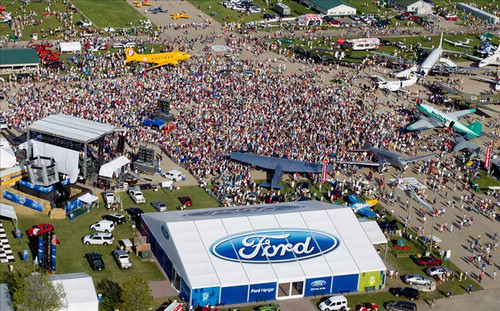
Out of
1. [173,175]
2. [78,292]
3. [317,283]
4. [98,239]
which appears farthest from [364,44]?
[78,292]

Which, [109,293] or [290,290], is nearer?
[109,293]

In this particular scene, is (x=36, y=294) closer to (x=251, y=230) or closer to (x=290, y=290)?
(x=251, y=230)

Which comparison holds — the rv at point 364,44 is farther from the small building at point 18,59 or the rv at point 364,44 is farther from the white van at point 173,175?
the white van at point 173,175

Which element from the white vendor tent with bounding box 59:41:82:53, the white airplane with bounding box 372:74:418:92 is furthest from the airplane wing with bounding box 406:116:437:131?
the white vendor tent with bounding box 59:41:82:53

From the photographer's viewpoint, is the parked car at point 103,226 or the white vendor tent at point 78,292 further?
the parked car at point 103,226

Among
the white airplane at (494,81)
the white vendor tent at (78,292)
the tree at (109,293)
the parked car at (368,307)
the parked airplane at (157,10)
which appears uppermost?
the parked airplane at (157,10)

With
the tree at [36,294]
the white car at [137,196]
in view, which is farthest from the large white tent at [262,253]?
the tree at [36,294]

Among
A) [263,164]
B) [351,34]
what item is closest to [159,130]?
[263,164]
